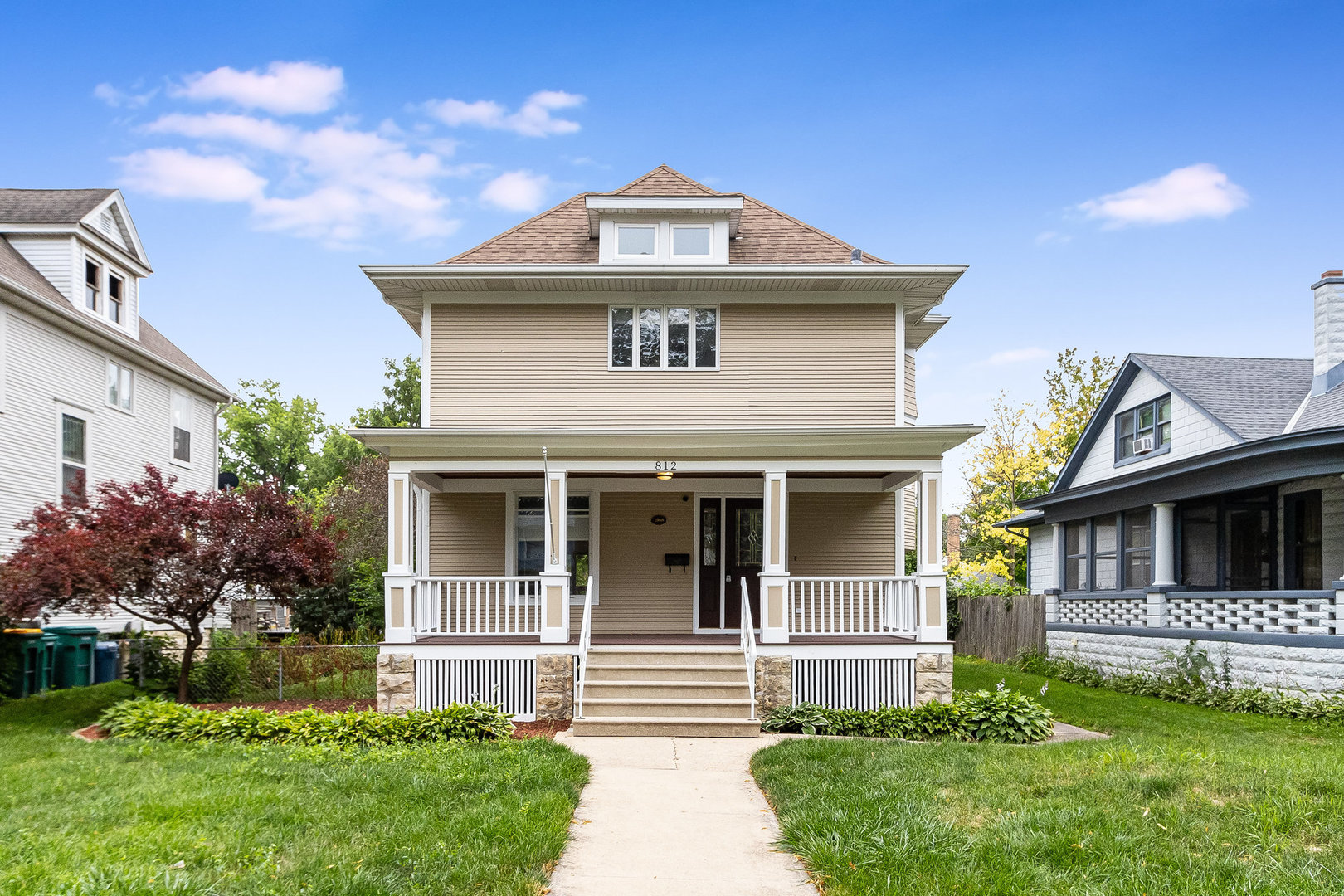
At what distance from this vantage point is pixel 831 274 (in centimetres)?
1393

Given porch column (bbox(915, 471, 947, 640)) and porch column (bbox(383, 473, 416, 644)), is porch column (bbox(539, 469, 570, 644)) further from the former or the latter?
porch column (bbox(915, 471, 947, 640))

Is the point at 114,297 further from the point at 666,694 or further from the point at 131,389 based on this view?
the point at 666,694

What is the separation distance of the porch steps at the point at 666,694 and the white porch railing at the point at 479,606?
1.20 metres

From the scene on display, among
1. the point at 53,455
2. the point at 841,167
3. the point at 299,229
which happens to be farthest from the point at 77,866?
the point at 299,229

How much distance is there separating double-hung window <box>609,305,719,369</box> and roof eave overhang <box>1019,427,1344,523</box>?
7273 mm

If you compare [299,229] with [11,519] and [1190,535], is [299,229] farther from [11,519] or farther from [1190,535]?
[1190,535]

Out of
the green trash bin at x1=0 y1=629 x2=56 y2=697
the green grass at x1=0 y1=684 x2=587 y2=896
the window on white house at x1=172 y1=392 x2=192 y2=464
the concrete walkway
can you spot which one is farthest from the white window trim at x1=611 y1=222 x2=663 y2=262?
the window on white house at x1=172 y1=392 x2=192 y2=464

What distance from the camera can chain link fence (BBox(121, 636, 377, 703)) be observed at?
13.4 meters

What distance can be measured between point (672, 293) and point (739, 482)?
292 centimetres

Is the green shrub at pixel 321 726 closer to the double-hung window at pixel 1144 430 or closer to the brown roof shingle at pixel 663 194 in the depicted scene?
the brown roof shingle at pixel 663 194

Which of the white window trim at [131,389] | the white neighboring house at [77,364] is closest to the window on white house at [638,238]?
the white neighboring house at [77,364]

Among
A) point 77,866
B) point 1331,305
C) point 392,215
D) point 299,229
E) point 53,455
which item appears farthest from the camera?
point 299,229

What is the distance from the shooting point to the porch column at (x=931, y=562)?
12094 mm

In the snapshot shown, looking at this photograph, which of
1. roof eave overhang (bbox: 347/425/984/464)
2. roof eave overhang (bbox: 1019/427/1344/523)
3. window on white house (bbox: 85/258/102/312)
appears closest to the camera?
roof eave overhang (bbox: 347/425/984/464)
